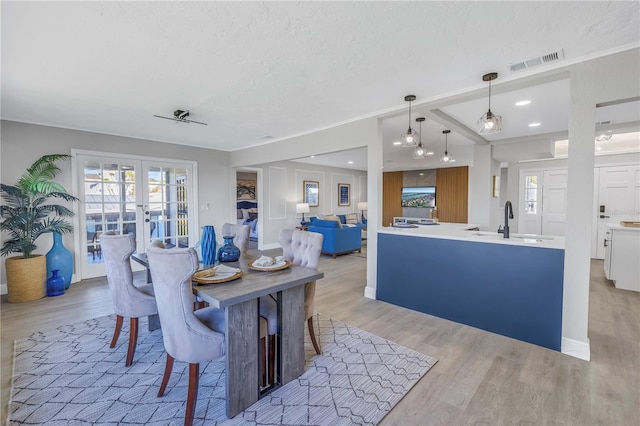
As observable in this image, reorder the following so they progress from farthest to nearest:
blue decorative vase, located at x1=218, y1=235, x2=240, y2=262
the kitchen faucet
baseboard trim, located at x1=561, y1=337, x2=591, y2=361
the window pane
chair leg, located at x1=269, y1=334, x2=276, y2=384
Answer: the window pane
the kitchen faucet
blue decorative vase, located at x1=218, y1=235, x2=240, y2=262
baseboard trim, located at x1=561, y1=337, x2=591, y2=361
chair leg, located at x1=269, y1=334, x2=276, y2=384

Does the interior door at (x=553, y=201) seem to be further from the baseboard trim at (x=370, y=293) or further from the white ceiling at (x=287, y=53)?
the baseboard trim at (x=370, y=293)

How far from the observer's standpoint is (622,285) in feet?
13.5

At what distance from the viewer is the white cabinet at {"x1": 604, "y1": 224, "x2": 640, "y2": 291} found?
3.98 m

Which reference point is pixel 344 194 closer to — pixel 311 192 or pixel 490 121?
pixel 311 192

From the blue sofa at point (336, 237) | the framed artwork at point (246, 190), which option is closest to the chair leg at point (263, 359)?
the blue sofa at point (336, 237)

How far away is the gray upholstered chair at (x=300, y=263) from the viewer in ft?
6.70

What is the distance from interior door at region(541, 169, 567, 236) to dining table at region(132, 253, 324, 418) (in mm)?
7129

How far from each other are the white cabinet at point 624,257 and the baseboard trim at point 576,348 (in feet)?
8.71

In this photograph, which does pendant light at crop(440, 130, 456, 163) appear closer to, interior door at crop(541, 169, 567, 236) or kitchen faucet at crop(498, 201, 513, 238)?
kitchen faucet at crop(498, 201, 513, 238)

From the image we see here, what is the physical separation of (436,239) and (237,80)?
262cm

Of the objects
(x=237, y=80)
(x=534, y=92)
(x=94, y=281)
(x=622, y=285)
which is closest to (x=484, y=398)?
(x=534, y=92)

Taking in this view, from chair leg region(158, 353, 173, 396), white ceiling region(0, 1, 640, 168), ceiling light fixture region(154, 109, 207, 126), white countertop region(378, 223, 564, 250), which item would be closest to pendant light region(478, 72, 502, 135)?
white ceiling region(0, 1, 640, 168)

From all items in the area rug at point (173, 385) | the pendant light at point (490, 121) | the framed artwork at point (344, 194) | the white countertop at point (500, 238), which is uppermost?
the pendant light at point (490, 121)

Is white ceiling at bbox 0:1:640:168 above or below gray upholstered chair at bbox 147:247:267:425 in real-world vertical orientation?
above
